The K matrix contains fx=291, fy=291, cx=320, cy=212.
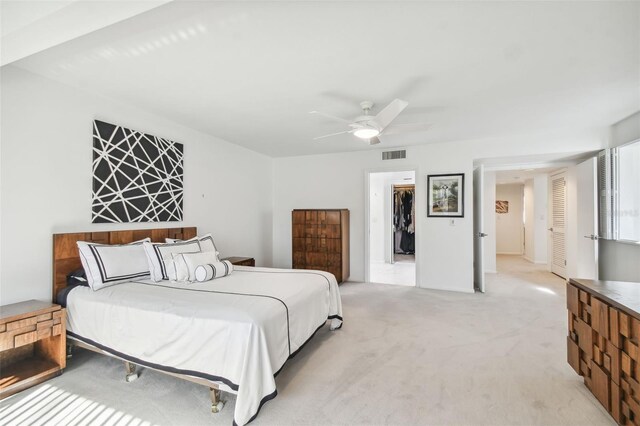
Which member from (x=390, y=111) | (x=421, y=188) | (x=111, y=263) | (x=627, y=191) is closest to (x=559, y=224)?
(x=627, y=191)

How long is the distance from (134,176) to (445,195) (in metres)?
4.52

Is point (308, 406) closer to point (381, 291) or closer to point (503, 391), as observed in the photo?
point (503, 391)

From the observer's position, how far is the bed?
5.99ft

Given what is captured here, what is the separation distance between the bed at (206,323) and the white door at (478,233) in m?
3.09

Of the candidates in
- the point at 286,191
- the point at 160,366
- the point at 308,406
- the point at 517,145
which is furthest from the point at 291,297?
the point at 517,145

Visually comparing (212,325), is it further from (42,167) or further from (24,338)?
(42,167)

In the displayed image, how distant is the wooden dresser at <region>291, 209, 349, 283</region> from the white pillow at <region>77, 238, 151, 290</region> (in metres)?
2.79

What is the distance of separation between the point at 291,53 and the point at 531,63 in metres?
1.91

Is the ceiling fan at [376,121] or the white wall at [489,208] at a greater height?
the ceiling fan at [376,121]

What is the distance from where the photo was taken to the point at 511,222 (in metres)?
8.92

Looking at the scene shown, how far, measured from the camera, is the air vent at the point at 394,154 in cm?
515

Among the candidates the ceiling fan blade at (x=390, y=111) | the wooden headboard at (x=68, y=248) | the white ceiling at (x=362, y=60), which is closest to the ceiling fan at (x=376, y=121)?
the ceiling fan blade at (x=390, y=111)

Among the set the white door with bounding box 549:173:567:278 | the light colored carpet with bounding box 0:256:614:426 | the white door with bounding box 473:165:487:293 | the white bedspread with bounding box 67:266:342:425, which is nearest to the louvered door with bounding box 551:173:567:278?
the white door with bounding box 549:173:567:278

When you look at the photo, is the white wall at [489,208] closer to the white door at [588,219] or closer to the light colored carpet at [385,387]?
the white door at [588,219]
